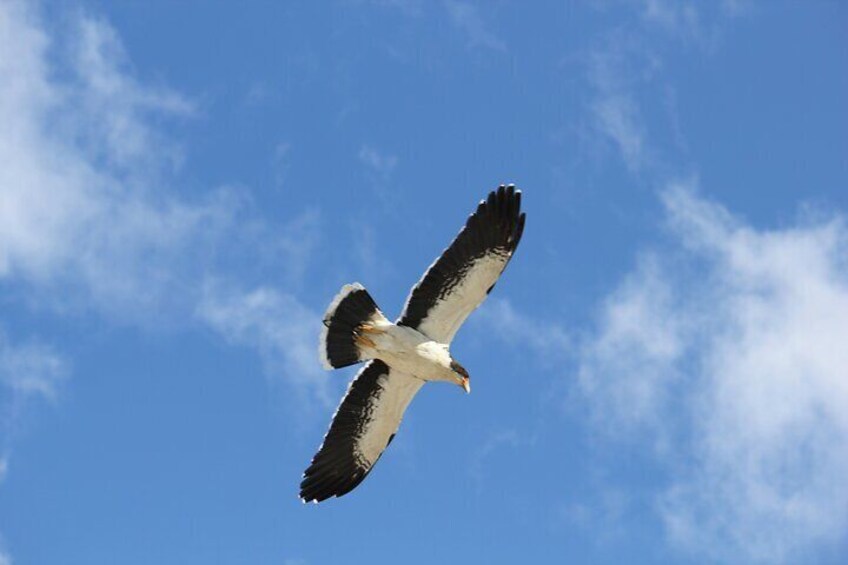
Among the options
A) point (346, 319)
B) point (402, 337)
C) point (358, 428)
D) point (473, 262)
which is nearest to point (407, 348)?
point (402, 337)

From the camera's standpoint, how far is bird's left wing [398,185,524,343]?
15.3m

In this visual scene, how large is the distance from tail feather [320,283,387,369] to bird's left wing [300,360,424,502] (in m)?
0.81

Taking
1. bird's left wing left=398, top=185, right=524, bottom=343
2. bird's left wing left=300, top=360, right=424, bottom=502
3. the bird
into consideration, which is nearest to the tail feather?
the bird

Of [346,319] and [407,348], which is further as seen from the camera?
[346,319]

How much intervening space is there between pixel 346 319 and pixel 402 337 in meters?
0.81

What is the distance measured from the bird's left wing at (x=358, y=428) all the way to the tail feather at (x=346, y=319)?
808 millimetres

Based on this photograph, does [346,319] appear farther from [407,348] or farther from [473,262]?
[473,262]

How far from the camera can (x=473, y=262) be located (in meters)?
15.3

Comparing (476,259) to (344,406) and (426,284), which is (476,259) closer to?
(426,284)

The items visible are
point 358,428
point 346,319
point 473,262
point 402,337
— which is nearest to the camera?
point 473,262

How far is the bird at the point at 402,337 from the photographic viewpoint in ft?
50.1

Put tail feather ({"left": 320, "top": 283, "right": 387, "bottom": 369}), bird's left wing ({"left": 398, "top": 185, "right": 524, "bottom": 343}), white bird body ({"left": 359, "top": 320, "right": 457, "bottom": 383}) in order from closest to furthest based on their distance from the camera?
bird's left wing ({"left": 398, "top": 185, "right": 524, "bottom": 343})
white bird body ({"left": 359, "top": 320, "right": 457, "bottom": 383})
tail feather ({"left": 320, "top": 283, "right": 387, "bottom": 369})

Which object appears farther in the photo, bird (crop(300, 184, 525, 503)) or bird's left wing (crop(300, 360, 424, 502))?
bird's left wing (crop(300, 360, 424, 502))

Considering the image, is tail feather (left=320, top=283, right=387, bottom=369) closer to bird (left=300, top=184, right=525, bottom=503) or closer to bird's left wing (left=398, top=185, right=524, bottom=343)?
bird (left=300, top=184, right=525, bottom=503)
